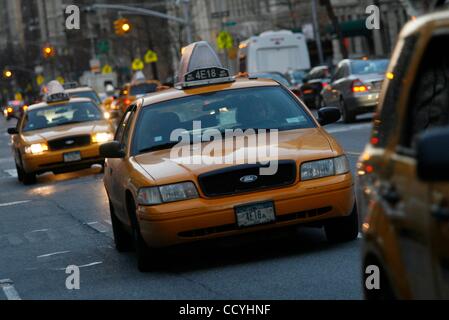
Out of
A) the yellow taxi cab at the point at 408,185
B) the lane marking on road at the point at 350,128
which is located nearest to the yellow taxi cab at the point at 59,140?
the lane marking on road at the point at 350,128

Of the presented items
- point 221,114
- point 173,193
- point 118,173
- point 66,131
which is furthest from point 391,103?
point 66,131

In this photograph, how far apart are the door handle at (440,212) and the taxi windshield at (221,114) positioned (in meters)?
6.62

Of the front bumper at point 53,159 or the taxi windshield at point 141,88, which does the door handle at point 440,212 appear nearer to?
the front bumper at point 53,159

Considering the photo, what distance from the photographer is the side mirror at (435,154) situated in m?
4.23

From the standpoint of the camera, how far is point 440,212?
454 centimetres

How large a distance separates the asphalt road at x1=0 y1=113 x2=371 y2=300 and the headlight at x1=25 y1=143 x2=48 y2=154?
8068 mm

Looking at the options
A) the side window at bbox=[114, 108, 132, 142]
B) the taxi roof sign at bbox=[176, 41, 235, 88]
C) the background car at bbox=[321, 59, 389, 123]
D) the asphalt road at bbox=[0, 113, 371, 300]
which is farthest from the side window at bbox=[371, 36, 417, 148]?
the background car at bbox=[321, 59, 389, 123]

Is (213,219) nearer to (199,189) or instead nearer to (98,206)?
(199,189)

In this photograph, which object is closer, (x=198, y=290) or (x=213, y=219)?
(x=198, y=290)

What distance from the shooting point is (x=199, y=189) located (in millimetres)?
9977

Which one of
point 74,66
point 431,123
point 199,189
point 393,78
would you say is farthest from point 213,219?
point 74,66

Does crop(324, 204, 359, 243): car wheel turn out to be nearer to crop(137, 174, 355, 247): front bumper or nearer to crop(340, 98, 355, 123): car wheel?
crop(137, 174, 355, 247): front bumper

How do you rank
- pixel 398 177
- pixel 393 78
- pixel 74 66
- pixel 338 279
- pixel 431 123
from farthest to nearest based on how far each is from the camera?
pixel 74 66
pixel 338 279
pixel 431 123
pixel 393 78
pixel 398 177

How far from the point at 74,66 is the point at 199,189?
141 meters
